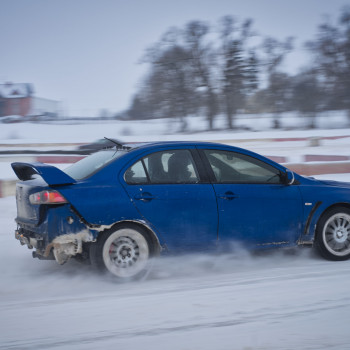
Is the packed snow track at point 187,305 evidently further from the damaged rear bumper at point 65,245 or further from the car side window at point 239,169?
the car side window at point 239,169

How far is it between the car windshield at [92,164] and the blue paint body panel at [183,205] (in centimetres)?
9

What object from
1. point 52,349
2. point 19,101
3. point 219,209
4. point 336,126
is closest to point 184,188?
point 219,209

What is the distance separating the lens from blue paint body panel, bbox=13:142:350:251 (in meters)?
4.84

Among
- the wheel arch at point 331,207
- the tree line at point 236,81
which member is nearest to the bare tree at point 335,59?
the tree line at point 236,81

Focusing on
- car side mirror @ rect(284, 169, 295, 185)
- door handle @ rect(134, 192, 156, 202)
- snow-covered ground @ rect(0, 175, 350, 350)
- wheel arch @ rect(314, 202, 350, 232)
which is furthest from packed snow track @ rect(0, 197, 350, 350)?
car side mirror @ rect(284, 169, 295, 185)

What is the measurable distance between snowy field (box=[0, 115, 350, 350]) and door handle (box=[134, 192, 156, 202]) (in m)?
0.75

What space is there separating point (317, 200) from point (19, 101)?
78.6m

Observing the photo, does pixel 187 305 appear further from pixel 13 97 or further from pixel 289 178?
pixel 13 97

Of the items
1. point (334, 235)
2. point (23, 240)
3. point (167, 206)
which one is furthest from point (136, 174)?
point (334, 235)

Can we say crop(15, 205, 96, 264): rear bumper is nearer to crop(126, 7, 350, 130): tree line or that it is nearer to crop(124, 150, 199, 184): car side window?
crop(124, 150, 199, 184): car side window

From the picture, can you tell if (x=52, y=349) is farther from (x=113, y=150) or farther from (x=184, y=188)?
(x=113, y=150)

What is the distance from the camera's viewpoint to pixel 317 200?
5609 millimetres

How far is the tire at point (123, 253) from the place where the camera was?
489 centimetres

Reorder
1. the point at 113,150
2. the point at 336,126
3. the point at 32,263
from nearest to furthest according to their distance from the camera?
the point at 113,150
the point at 32,263
the point at 336,126
